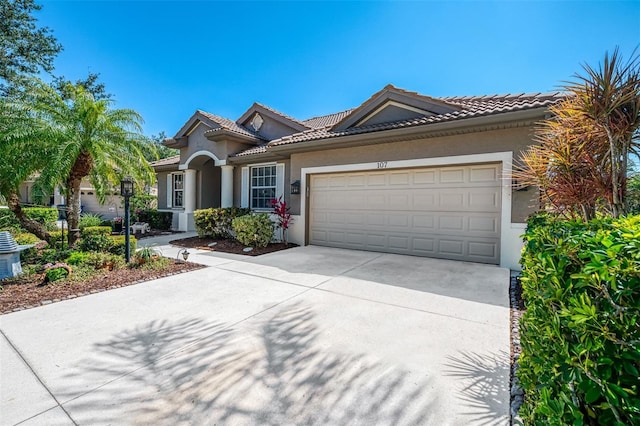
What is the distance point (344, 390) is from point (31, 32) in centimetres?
2557

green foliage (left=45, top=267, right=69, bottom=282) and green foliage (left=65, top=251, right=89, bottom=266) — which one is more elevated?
green foliage (left=65, top=251, right=89, bottom=266)

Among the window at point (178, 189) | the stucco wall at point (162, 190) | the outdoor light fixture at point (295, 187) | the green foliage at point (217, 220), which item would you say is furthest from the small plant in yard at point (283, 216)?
the stucco wall at point (162, 190)

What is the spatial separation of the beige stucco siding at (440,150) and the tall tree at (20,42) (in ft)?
58.6

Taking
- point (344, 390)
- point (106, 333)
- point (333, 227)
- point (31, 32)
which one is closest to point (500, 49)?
point (333, 227)

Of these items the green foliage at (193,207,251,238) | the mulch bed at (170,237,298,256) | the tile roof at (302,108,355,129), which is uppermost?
the tile roof at (302,108,355,129)

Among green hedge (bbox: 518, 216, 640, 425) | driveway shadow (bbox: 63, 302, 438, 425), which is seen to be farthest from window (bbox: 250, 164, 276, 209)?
green hedge (bbox: 518, 216, 640, 425)

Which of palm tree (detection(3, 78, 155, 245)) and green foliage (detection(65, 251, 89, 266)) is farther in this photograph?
palm tree (detection(3, 78, 155, 245))

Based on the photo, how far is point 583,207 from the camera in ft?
11.9

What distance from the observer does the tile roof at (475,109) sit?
257 inches

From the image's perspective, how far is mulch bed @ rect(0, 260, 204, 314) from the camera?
4.96 meters

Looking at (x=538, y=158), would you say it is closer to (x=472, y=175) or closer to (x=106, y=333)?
(x=472, y=175)

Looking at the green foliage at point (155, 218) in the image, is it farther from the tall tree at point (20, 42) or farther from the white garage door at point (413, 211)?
the white garage door at point (413, 211)

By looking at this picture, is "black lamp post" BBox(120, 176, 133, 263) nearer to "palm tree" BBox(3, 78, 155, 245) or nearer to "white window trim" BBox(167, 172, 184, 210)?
"palm tree" BBox(3, 78, 155, 245)

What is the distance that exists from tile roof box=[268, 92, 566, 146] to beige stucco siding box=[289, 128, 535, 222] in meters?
0.61
